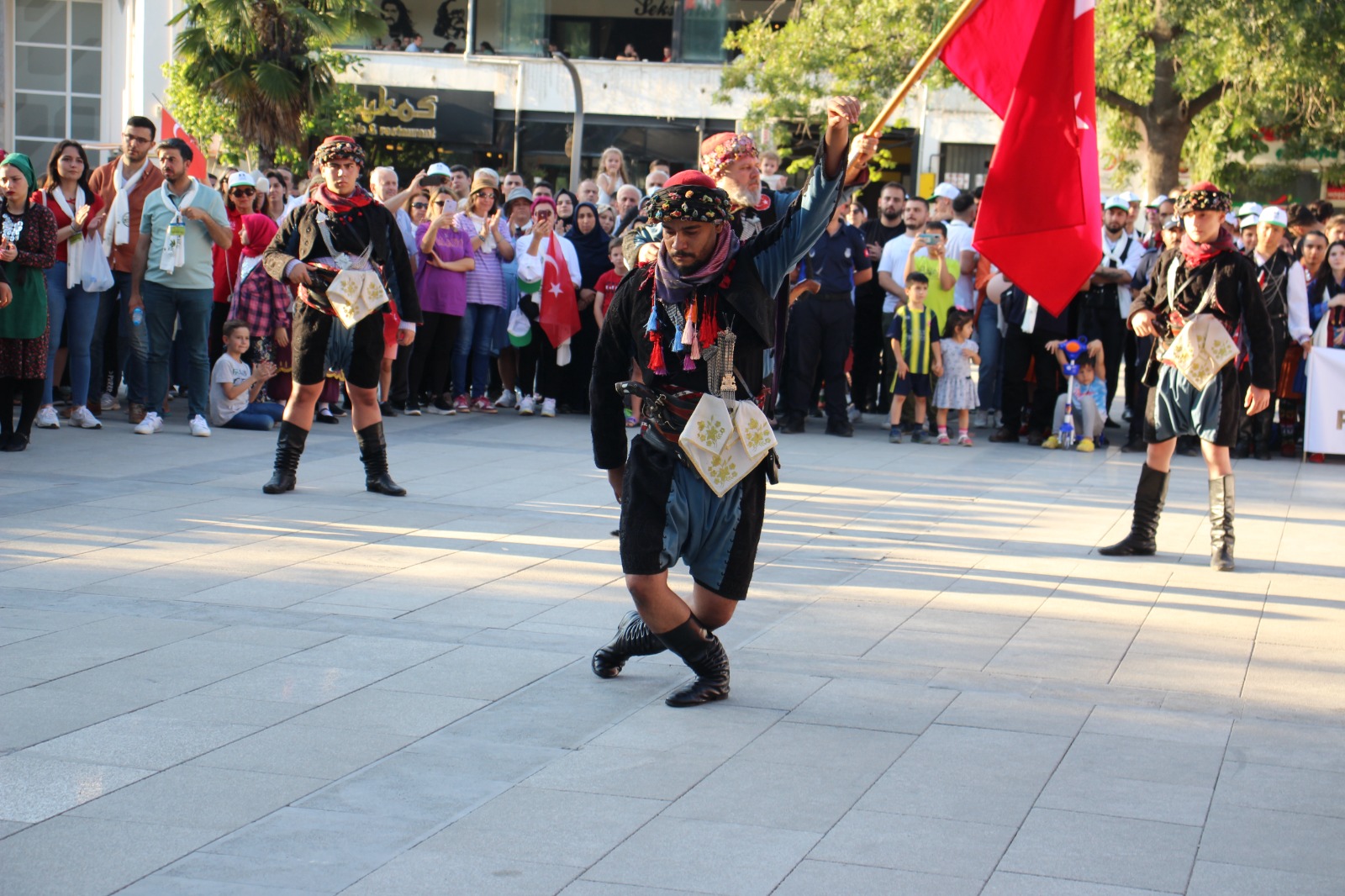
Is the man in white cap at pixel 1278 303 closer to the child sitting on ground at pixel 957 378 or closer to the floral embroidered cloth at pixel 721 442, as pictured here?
the child sitting on ground at pixel 957 378

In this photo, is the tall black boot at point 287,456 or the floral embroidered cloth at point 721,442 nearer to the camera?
the floral embroidered cloth at point 721,442

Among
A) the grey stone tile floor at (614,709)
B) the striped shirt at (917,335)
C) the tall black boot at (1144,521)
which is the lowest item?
the grey stone tile floor at (614,709)

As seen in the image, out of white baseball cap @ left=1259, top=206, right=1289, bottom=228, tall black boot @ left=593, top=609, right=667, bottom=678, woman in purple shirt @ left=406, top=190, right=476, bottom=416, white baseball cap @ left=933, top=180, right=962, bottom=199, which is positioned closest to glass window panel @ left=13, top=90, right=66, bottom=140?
woman in purple shirt @ left=406, top=190, right=476, bottom=416

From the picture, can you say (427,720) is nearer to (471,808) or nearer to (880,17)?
(471,808)

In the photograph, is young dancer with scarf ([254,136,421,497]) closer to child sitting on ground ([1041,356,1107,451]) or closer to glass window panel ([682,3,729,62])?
child sitting on ground ([1041,356,1107,451])

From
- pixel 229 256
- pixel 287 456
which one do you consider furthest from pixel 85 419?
pixel 287 456

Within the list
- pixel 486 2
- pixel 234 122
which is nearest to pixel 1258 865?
pixel 234 122

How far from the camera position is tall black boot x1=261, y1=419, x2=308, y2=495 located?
948 centimetres

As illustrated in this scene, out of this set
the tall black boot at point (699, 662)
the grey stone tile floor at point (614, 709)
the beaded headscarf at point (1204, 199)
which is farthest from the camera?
the beaded headscarf at point (1204, 199)

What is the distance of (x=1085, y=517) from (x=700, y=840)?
6.48m

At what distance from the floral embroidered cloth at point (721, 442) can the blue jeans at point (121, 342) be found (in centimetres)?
806

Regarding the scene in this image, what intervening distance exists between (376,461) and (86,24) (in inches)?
688

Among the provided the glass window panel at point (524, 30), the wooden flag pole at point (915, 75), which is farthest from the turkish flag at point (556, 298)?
the glass window panel at point (524, 30)

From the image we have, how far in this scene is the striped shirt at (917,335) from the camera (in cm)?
1356
